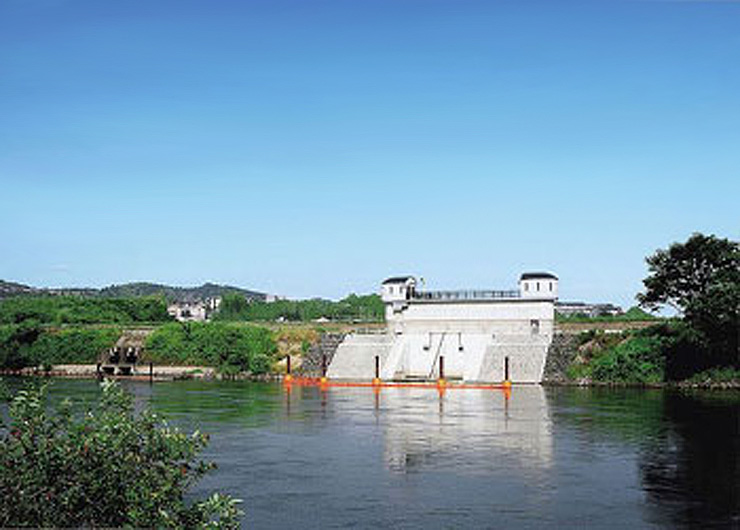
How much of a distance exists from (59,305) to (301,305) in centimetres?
7421

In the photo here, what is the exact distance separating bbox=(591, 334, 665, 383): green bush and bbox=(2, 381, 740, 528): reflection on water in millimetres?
10883

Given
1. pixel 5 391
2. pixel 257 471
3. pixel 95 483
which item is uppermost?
pixel 5 391

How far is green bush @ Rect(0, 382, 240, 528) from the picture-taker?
13289 millimetres

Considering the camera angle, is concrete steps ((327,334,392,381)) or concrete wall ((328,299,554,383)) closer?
concrete wall ((328,299,554,383))

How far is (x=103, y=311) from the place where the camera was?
122 m

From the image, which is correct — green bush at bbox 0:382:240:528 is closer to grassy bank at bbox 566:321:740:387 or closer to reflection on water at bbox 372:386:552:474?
reflection on water at bbox 372:386:552:474

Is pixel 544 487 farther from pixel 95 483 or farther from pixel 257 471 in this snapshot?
pixel 95 483

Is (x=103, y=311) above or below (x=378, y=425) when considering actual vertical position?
above

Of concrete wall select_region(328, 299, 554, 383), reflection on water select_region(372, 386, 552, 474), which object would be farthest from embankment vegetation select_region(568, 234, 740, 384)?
reflection on water select_region(372, 386, 552, 474)

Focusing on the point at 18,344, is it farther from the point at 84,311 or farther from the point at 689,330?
the point at 689,330

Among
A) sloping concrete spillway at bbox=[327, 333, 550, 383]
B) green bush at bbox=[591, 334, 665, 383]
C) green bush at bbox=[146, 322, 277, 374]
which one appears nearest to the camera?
green bush at bbox=[591, 334, 665, 383]

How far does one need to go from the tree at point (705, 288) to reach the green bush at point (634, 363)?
11.6 ft

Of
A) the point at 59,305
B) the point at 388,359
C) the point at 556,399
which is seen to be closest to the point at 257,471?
the point at 556,399

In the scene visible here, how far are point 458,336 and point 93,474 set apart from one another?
236 feet
